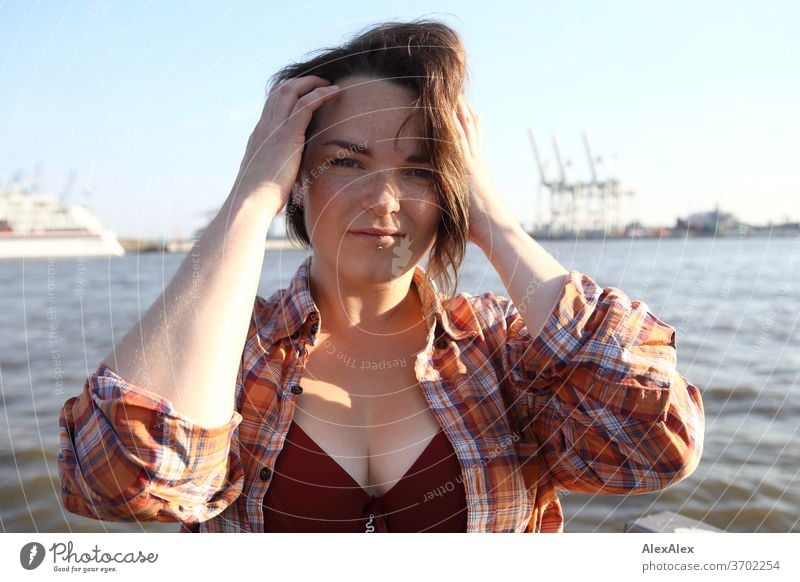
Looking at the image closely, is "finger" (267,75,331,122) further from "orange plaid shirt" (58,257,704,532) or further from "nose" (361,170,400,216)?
"orange plaid shirt" (58,257,704,532)

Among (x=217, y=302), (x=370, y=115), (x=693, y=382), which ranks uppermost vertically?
(x=370, y=115)

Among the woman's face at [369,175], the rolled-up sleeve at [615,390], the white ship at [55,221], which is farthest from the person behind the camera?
the white ship at [55,221]

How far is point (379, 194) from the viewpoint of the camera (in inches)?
45.6

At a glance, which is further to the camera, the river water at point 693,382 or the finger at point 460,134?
the river water at point 693,382

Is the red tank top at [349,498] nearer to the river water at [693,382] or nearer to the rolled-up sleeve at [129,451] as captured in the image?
the rolled-up sleeve at [129,451]

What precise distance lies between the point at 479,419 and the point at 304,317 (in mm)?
353

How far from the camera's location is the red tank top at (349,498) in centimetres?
115

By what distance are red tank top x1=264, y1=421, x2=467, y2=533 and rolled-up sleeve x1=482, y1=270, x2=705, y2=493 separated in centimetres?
21

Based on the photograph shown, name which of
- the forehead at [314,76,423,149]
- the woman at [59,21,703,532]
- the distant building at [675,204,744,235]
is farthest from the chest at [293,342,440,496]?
the distant building at [675,204,744,235]

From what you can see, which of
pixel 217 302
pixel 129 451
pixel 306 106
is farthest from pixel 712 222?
pixel 129 451

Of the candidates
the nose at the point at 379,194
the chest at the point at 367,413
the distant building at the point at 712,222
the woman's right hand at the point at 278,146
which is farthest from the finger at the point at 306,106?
the distant building at the point at 712,222

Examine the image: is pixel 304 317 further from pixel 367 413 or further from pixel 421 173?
pixel 421 173

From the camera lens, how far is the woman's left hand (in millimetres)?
1182
